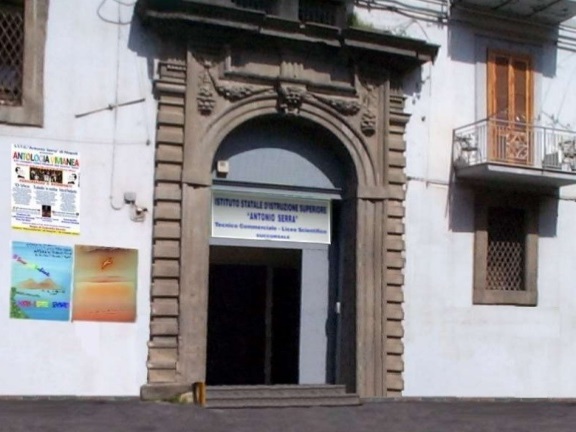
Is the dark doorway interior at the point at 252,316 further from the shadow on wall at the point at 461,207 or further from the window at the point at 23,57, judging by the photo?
the window at the point at 23,57

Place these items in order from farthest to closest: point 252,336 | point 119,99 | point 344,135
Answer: point 252,336 < point 344,135 < point 119,99

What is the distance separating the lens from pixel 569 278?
16734mm

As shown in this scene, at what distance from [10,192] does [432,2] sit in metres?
7.24

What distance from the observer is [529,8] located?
16.2m

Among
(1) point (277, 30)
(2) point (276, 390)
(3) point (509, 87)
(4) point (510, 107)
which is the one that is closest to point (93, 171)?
(1) point (277, 30)

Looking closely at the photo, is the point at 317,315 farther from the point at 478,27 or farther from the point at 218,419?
the point at 478,27

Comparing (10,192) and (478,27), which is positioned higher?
(478,27)

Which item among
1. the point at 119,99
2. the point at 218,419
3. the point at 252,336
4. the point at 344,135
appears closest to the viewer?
the point at 218,419

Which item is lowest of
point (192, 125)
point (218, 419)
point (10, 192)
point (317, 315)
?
point (218, 419)

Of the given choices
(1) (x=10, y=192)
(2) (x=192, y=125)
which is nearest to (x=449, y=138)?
(2) (x=192, y=125)

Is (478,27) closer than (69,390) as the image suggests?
No

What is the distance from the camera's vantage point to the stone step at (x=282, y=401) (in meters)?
13.4

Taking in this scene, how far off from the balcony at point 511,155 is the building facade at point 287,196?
0.04 metres

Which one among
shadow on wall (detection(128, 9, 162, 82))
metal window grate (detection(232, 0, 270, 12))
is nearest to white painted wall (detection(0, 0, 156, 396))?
shadow on wall (detection(128, 9, 162, 82))
